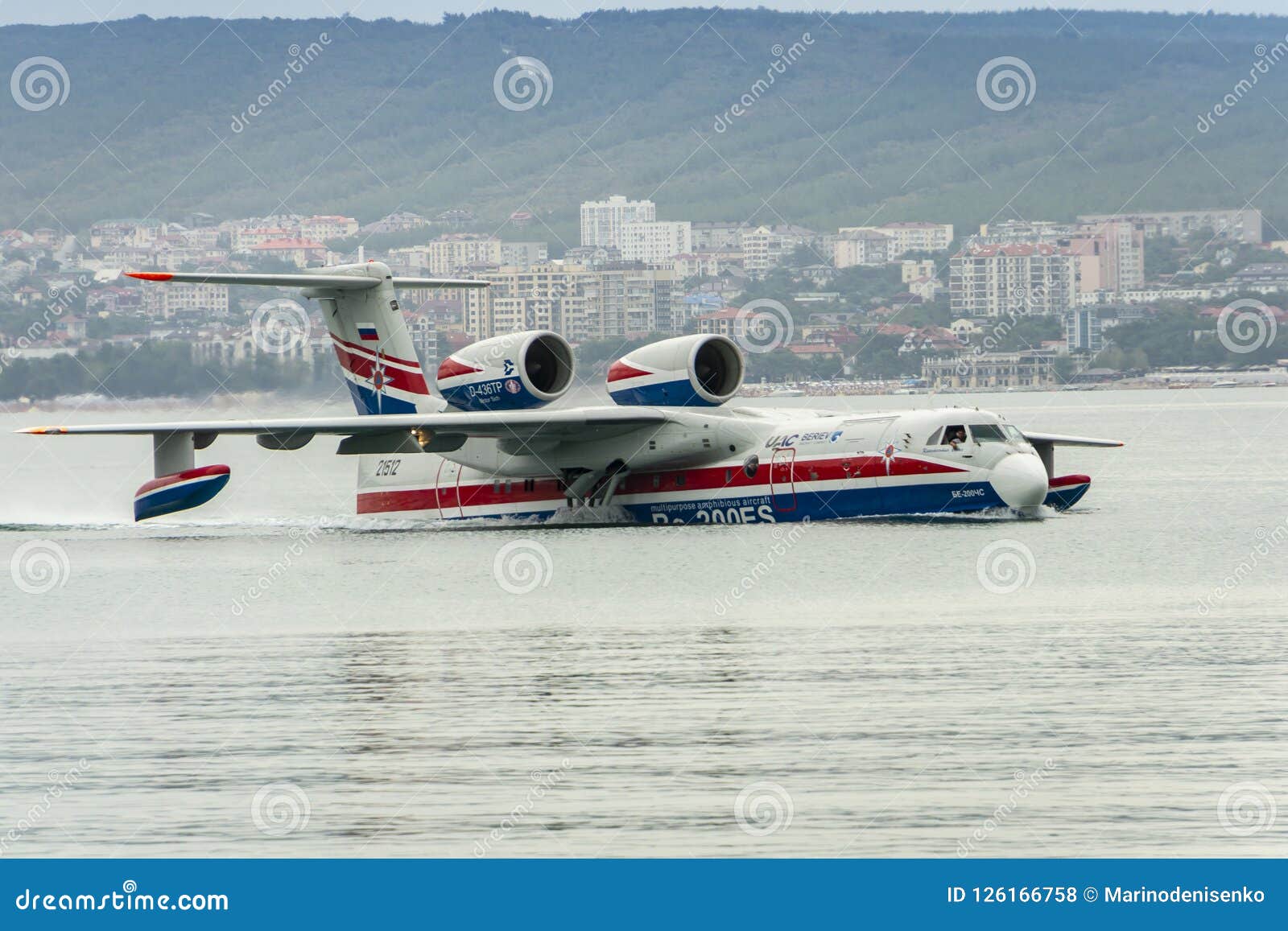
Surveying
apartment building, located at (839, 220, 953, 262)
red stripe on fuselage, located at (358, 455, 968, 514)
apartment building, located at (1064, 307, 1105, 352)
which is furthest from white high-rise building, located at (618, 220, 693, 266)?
red stripe on fuselage, located at (358, 455, 968, 514)

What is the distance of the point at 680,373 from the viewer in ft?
114

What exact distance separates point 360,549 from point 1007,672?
59.9ft

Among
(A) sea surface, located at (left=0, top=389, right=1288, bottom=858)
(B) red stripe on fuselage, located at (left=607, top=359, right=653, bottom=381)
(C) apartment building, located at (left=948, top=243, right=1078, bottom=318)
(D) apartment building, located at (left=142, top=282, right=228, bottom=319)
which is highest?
(C) apartment building, located at (left=948, top=243, right=1078, bottom=318)

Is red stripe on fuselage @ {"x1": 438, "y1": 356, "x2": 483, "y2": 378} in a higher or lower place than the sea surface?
higher

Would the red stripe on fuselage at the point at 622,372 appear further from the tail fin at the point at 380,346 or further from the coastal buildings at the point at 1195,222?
the coastal buildings at the point at 1195,222

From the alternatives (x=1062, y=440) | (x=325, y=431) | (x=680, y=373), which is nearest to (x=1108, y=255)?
(x=1062, y=440)

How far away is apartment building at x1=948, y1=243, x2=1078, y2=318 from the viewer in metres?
129

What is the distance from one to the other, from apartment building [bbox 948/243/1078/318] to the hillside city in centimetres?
22

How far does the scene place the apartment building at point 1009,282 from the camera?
129 m

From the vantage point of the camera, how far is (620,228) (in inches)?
6161

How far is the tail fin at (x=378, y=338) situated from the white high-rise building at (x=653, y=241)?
104 metres

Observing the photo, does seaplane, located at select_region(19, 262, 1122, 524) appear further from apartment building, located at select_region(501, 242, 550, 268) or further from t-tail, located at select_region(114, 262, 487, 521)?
apartment building, located at select_region(501, 242, 550, 268)

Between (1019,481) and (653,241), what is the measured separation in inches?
4791

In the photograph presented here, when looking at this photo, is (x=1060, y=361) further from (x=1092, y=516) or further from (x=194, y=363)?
(x=1092, y=516)
